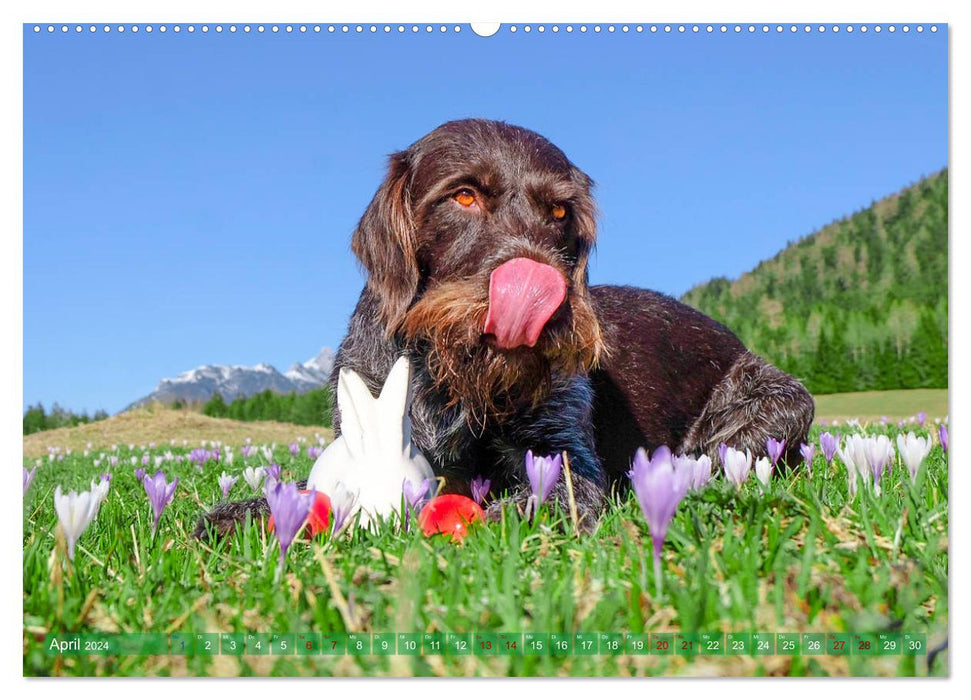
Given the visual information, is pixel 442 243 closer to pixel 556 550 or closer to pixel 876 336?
pixel 556 550

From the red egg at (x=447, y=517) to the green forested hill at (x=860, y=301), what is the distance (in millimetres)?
2216

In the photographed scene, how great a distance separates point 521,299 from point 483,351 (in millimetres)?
407

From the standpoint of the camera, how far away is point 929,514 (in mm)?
3066

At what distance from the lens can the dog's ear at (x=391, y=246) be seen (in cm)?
461

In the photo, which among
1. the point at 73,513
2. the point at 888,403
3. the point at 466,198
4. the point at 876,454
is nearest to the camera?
the point at 73,513

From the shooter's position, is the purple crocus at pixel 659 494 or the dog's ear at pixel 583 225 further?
the dog's ear at pixel 583 225

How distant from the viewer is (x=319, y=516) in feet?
10.7

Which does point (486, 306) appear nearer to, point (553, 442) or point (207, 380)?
point (553, 442)

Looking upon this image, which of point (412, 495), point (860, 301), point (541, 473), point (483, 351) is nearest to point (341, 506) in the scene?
point (412, 495)

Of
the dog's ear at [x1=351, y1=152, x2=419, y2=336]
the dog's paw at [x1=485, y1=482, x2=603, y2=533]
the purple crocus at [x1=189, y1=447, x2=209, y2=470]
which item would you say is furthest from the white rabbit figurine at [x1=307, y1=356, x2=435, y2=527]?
the purple crocus at [x1=189, y1=447, x2=209, y2=470]

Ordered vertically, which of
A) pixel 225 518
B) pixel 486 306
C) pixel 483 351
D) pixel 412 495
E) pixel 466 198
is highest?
pixel 466 198

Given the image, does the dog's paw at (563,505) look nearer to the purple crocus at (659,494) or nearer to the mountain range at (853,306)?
the purple crocus at (659,494)

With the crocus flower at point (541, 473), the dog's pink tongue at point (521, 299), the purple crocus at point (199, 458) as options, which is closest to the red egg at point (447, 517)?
the crocus flower at point (541, 473)
